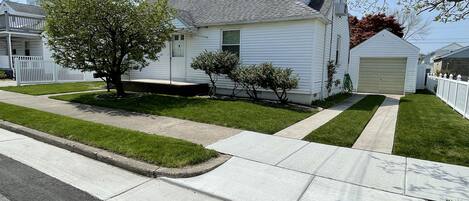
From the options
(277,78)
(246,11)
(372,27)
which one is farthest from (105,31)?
(372,27)

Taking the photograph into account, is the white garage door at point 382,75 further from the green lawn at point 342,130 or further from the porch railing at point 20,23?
the porch railing at point 20,23

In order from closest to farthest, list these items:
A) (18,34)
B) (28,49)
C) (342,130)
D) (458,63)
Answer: (342,130), (18,34), (28,49), (458,63)

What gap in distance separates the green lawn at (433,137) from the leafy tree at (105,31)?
9.08 meters

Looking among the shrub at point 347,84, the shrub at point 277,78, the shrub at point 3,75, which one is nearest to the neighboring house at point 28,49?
the shrub at point 3,75

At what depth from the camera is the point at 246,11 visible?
1320cm

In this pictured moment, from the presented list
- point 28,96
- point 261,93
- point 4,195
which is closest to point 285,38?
point 261,93

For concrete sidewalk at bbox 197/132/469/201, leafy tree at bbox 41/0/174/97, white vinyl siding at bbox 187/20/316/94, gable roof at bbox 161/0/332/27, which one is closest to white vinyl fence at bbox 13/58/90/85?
leafy tree at bbox 41/0/174/97

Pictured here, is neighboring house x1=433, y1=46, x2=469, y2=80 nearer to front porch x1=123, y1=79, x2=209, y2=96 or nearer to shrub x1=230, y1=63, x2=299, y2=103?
shrub x1=230, y1=63, x2=299, y2=103

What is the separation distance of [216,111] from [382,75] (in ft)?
49.1

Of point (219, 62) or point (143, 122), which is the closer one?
point (143, 122)

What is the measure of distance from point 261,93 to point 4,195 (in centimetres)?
990

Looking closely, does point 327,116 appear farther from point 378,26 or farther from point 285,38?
point 378,26

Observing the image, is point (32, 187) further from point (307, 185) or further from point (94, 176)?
point (307, 185)

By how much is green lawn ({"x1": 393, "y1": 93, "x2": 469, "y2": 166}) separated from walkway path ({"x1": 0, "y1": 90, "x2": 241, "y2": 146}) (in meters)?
3.77
